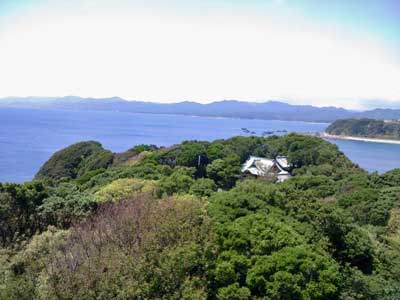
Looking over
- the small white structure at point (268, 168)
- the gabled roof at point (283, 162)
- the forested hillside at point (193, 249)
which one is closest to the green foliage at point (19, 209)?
the forested hillside at point (193, 249)

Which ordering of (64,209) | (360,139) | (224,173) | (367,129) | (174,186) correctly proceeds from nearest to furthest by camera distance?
1. (64,209)
2. (174,186)
3. (224,173)
4. (360,139)
5. (367,129)

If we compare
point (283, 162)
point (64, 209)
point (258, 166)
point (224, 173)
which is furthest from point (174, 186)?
point (283, 162)

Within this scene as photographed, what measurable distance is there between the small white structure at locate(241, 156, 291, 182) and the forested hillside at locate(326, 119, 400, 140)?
266ft

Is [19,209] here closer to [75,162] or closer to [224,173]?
[224,173]

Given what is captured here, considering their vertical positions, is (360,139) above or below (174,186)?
below

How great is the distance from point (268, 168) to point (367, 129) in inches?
3529

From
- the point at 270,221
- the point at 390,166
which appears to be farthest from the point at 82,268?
the point at 390,166

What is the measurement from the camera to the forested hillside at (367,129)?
11144 centimetres

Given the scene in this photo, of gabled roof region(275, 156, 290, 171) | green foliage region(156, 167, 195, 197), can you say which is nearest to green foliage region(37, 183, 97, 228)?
green foliage region(156, 167, 195, 197)

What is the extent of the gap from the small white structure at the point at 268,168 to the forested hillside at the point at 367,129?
266 ft

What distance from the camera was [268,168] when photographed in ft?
119

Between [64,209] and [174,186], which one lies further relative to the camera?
[174,186]

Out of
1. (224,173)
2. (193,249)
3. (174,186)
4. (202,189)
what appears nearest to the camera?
(193,249)

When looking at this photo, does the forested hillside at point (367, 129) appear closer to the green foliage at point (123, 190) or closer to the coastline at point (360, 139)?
the coastline at point (360, 139)
